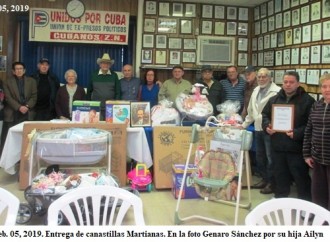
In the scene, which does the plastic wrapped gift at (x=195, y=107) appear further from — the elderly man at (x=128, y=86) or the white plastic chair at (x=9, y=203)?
the white plastic chair at (x=9, y=203)

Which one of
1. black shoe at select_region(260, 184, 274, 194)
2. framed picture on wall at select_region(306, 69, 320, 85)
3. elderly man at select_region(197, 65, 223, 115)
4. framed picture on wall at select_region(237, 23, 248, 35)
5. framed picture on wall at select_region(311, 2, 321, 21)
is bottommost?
black shoe at select_region(260, 184, 274, 194)

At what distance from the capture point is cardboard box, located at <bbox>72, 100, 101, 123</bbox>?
12.7 ft

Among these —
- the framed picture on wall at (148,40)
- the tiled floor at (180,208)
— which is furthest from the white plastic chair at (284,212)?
the framed picture on wall at (148,40)

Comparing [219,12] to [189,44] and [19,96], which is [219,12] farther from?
[19,96]

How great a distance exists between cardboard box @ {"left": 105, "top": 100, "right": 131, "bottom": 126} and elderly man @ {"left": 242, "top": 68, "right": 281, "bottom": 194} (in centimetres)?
129

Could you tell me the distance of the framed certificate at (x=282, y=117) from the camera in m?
3.13

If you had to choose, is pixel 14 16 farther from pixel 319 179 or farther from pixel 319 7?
pixel 319 179

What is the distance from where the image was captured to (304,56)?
4.63 m

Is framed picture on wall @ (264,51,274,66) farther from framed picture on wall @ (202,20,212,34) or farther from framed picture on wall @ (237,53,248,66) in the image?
framed picture on wall @ (202,20,212,34)

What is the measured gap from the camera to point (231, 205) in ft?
10.8

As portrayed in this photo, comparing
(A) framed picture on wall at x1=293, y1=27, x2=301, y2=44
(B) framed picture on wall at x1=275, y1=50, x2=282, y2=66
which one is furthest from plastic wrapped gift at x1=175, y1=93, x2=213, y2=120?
(B) framed picture on wall at x1=275, y1=50, x2=282, y2=66

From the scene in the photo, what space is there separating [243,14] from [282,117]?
11.0ft

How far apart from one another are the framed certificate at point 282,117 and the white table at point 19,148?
1.43 meters
